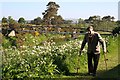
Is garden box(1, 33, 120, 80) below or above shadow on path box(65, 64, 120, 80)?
above

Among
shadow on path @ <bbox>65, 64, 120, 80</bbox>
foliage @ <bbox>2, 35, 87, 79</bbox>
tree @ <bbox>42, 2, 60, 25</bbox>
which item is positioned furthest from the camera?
tree @ <bbox>42, 2, 60, 25</bbox>

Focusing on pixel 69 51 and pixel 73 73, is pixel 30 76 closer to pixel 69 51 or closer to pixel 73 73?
pixel 73 73

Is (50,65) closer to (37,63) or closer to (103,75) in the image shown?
(37,63)

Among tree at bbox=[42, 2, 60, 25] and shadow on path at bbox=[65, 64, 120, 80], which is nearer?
shadow on path at bbox=[65, 64, 120, 80]

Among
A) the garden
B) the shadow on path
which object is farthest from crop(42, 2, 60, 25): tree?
the shadow on path

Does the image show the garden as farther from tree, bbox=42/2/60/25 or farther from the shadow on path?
tree, bbox=42/2/60/25

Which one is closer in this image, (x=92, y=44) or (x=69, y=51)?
(x=92, y=44)

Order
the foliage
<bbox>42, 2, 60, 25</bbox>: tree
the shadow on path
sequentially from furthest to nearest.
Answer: <bbox>42, 2, 60, 25</bbox>: tree
the shadow on path
the foliage

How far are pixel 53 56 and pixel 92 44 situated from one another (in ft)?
4.96

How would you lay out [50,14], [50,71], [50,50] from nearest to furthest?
1. [50,71]
2. [50,50]
3. [50,14]

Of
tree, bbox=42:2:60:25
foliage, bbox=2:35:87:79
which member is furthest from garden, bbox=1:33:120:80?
tree, bbox=42:2:60:25

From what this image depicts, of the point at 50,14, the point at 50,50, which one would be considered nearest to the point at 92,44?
the point at 50,50

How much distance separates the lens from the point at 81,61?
12.6 metres

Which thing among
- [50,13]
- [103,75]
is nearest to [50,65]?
[103,75]
